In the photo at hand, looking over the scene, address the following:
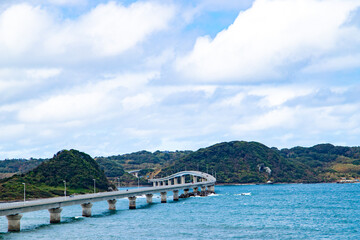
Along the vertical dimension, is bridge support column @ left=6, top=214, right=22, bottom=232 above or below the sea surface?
above

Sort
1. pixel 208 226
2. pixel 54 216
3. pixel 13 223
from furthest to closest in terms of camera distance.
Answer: pixel 54 216 < pixel 208 226 < pixel 13 223

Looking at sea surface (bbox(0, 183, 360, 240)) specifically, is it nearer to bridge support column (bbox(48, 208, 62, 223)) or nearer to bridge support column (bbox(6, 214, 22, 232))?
bridge support column (bbox(6, 214, 22, 232))

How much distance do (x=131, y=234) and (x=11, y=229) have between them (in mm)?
24832

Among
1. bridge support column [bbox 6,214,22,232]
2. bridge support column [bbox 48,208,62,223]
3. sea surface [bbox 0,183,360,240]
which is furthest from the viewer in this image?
bridge support column [bbox 48,208,62,223]

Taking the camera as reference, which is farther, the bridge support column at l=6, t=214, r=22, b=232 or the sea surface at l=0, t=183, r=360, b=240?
the bridge support column at l=6, t=214, r=22, b=232

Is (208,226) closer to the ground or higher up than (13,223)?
closer to the ground

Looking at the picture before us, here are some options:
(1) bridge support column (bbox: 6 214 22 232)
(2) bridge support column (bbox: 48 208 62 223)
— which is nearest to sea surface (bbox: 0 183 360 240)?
(1) bridge support column (bbox: 6 214 22 232)

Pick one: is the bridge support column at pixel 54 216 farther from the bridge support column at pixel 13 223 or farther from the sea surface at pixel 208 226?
the bridge support column at pixel 13 223

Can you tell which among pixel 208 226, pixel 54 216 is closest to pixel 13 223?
pixel 54 216

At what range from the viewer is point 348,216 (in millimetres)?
124562

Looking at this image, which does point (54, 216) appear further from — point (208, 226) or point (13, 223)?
point (208, 226)

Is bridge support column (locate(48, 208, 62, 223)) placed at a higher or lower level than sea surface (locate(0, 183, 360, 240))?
higher

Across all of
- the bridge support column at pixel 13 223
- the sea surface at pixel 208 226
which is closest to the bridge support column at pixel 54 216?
the sea surface at pixel 208 226

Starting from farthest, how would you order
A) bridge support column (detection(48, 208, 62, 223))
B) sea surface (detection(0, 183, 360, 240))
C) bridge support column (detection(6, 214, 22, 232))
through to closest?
bridge support column (detection(48, 208, 62, 223)), bridge support column (detection(6, 214, 22, 232)), sea surface (detection(0, 183, 360, 240))
